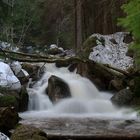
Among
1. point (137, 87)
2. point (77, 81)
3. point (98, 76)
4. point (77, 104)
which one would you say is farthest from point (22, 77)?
point (137, 87)

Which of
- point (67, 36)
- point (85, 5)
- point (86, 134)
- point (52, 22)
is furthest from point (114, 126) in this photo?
point (52, 22)

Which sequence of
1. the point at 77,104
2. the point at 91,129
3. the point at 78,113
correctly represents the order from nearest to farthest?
the point at 91,129
the point at 78,113
the point at 77,104

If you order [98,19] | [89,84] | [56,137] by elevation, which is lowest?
[56,137]

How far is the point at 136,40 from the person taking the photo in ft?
18.3

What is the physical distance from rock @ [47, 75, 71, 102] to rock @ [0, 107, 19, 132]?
19.8ft

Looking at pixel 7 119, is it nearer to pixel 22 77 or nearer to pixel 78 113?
pixel 78 113

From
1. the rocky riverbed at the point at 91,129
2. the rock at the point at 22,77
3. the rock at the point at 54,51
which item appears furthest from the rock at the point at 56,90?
the rock at the point at 54,51

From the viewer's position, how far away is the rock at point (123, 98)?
1536 cm

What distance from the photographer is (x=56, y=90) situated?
55.7ft

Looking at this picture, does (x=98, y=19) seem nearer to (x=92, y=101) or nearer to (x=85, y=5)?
(x=85, y=5)

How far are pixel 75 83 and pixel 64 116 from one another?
166 inches

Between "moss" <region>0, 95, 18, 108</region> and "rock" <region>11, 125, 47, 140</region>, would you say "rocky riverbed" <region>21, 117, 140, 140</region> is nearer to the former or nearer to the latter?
"rock" <region>11, 125, 47, 140</region>

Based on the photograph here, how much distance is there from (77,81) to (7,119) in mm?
8880

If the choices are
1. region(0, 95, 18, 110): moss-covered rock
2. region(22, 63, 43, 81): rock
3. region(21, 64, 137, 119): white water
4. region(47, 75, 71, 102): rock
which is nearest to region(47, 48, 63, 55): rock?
region(22, 63, 43, 81): rock
